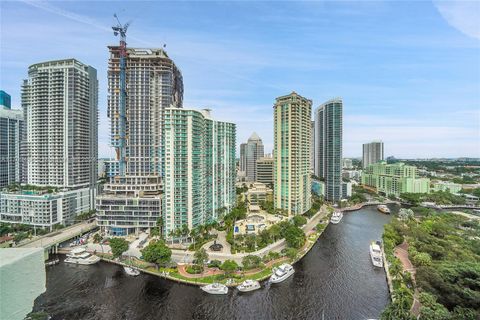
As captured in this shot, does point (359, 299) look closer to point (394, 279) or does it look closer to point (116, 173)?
point (394, 279)

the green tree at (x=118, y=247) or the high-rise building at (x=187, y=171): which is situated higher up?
the high-rise building at (x=187, y=171)

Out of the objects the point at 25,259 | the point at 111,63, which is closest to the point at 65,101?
the point at 111,63

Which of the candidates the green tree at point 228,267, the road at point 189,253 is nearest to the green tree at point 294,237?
the road at point 189,253

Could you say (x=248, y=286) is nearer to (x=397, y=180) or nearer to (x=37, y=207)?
(x=37, y=207)

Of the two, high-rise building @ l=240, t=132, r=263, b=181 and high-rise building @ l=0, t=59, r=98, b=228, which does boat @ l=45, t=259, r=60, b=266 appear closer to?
high-rise building @ l=0, t=59, r=98, b=228

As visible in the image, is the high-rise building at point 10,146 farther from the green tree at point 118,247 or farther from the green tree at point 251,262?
the green tree at point 251,262

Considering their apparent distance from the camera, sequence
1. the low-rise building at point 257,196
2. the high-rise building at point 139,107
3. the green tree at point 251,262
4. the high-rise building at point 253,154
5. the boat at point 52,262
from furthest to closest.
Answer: the high-rise building at point 253,154 → the low-rise building at point 257,196 → the high-rise building at point 139,107 → the boat at point 52,262 → the green tree at point 251,262
